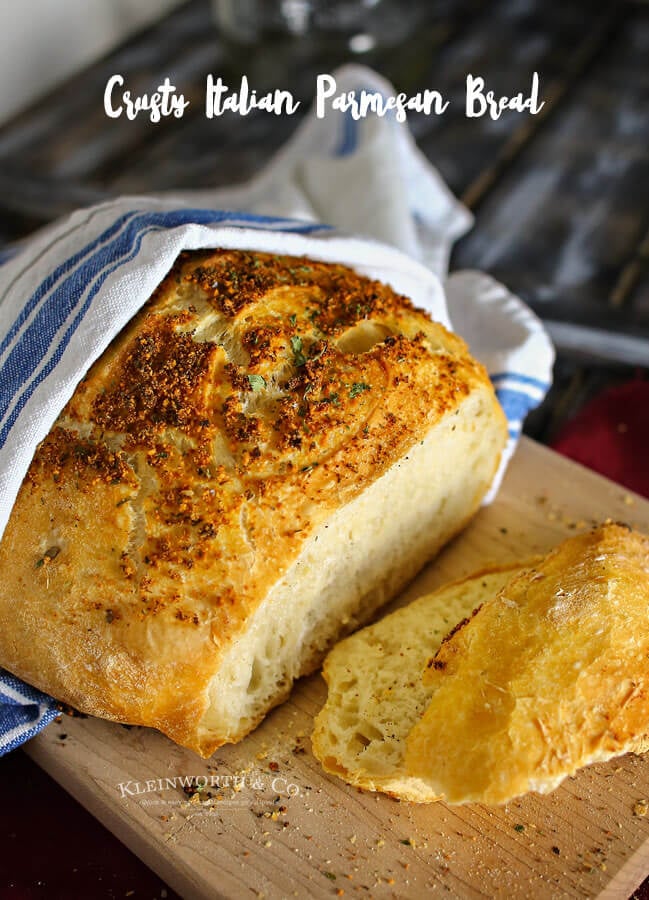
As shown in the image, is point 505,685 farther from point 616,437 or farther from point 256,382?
point 616,437

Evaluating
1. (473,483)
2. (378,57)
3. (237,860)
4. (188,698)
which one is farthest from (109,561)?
(378,57)

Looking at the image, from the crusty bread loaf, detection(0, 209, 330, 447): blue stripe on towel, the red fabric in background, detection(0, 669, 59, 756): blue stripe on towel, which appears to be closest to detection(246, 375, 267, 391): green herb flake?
the crusty bread loaf

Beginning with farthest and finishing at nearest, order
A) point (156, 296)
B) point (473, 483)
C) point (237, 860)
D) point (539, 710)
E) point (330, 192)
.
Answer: point (330, 192)
point (473, 483)
point (156, 296)
point (237, 860)
point (539, 710)

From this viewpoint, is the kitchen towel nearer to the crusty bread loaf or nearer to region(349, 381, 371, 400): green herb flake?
the crusty bread loaf

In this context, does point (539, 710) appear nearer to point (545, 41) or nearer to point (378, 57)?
point (378, 57)

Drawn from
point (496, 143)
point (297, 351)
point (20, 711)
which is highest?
point (297, 351)

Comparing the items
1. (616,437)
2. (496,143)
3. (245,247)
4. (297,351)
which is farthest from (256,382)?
(496,143)

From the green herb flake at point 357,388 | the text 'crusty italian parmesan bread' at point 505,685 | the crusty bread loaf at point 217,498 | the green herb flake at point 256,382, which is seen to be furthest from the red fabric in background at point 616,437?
the green herb flake at point 256,382
